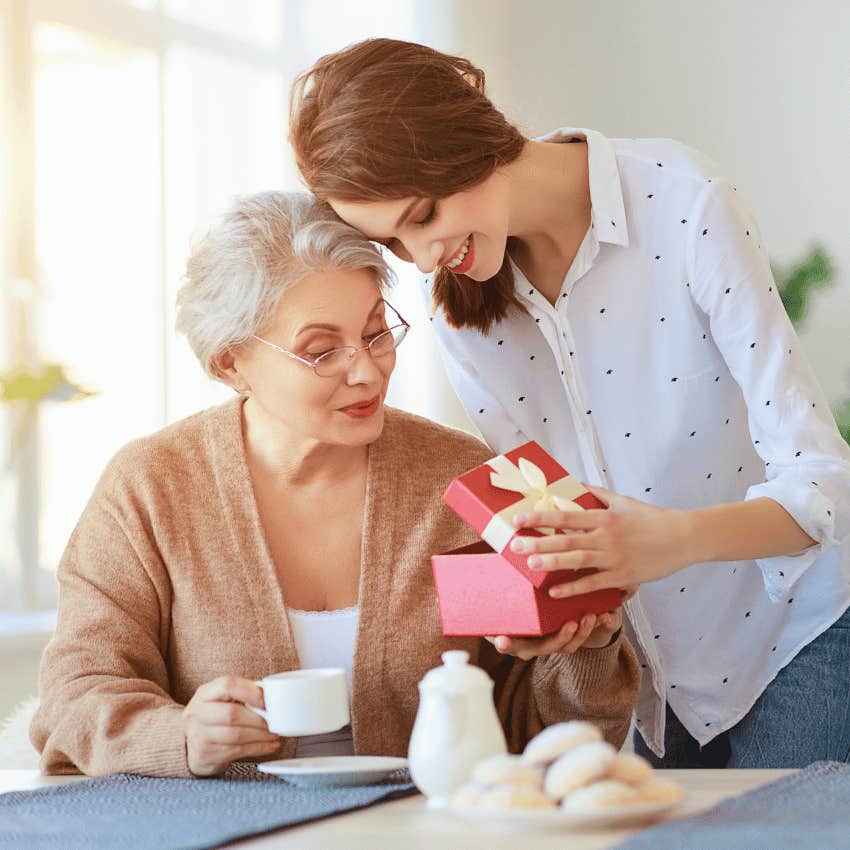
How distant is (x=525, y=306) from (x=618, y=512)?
0.48 meters

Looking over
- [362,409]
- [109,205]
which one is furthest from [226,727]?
[109,205]

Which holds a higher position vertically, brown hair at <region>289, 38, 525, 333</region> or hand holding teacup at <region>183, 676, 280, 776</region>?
brown hair at <region>289, 38, 525, 333</region>

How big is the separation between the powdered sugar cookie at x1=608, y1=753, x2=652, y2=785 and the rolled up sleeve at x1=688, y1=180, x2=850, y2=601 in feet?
1.56

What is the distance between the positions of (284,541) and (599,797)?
2.32 ft

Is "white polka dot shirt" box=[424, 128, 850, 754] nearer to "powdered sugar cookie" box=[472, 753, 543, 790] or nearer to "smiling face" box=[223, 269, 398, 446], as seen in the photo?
"smiling face" box=[223, 269, 398, 446]

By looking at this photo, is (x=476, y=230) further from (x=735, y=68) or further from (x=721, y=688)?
(x=735, y=68)

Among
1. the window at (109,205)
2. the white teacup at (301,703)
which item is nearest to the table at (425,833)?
the white teacup at (301,703)

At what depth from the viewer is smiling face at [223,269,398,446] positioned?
5.08 ft

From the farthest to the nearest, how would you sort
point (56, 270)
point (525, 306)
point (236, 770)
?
point (56, 270) → point (525, 306) → point (236, 770)

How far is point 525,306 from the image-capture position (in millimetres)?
1673

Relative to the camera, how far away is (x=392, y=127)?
139 cm

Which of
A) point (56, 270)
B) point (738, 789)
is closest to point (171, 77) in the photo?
point (56, 270)

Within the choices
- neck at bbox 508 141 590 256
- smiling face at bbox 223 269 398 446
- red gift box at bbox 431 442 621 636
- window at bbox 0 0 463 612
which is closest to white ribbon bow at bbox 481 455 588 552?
red gift box at bbox 431 442 621 636

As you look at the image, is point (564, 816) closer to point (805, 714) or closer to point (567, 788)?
point (567, 788)
